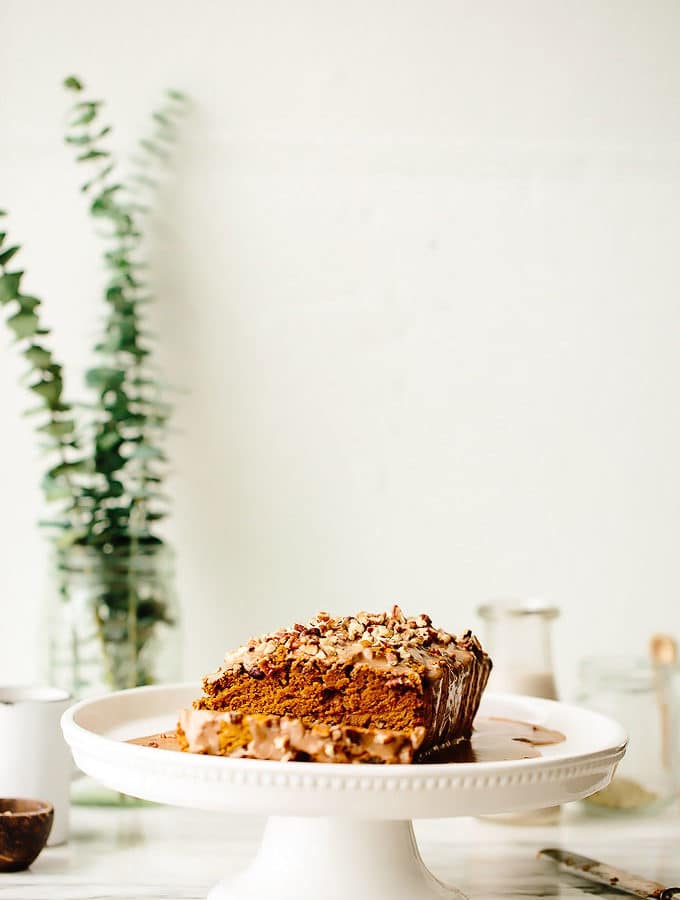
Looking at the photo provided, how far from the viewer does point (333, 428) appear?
1731mm

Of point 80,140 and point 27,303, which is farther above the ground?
point 80,140

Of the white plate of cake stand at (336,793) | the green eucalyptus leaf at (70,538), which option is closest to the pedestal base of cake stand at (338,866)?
the white plate of cake stand at (336,793)

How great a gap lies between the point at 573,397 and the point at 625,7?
629 mm

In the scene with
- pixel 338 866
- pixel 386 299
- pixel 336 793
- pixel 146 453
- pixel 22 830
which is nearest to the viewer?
pixel 336 793

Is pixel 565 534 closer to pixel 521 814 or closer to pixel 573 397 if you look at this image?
pixel 573 397

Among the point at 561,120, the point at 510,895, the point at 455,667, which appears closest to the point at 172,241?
the point at 561,120

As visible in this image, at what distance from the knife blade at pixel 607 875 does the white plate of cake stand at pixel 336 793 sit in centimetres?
16

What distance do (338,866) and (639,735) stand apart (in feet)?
2.01

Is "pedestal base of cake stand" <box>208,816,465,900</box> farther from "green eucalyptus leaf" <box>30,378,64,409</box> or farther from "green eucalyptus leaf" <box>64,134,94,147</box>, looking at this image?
"green eucalyptus leaf" <box>64,134,94,147</box>

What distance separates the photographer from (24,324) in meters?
1.48

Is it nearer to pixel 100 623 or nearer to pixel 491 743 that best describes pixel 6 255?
pixel 100 623

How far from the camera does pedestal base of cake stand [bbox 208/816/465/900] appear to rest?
0.97 m

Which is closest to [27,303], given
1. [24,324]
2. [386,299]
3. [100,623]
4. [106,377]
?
[24,324]

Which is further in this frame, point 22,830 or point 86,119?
point 86,119
